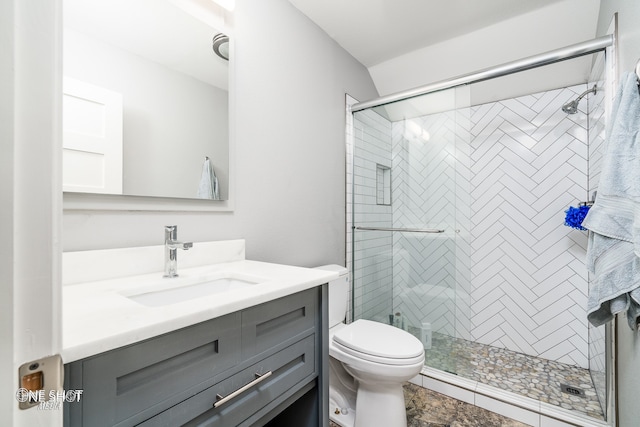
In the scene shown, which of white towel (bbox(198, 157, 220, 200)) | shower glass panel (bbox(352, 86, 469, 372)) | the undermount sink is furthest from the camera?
shower glass panel (bbox(352, 86, 469, 372))

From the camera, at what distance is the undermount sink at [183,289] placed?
3.18ft

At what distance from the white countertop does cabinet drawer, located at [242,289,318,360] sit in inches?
1.8

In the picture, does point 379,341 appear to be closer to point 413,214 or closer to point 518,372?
point 413,214

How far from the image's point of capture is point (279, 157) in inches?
67.4

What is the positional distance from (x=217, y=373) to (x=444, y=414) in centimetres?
152

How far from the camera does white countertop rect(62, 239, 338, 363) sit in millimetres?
535

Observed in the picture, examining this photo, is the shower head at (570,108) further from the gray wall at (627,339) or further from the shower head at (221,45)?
the shower head at (221,45)

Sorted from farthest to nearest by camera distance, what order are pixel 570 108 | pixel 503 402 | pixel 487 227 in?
pixel 487 227 → pixel 570 108 → pixel 503 402

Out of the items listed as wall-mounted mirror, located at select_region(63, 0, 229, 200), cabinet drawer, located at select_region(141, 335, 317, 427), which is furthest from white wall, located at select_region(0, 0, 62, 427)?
wall-mounted mirror, located at select_region(63, 0, 229, 200)

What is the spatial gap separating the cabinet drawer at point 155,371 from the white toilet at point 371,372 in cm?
83

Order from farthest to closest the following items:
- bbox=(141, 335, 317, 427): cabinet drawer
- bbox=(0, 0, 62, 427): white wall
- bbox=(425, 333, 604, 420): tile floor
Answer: bbox=(425, 333, 604, 420): tile floor < bbox=(141, 335, 317, 427): cabinet drawer < bbox=(0, 0, 62, 427): white wall
